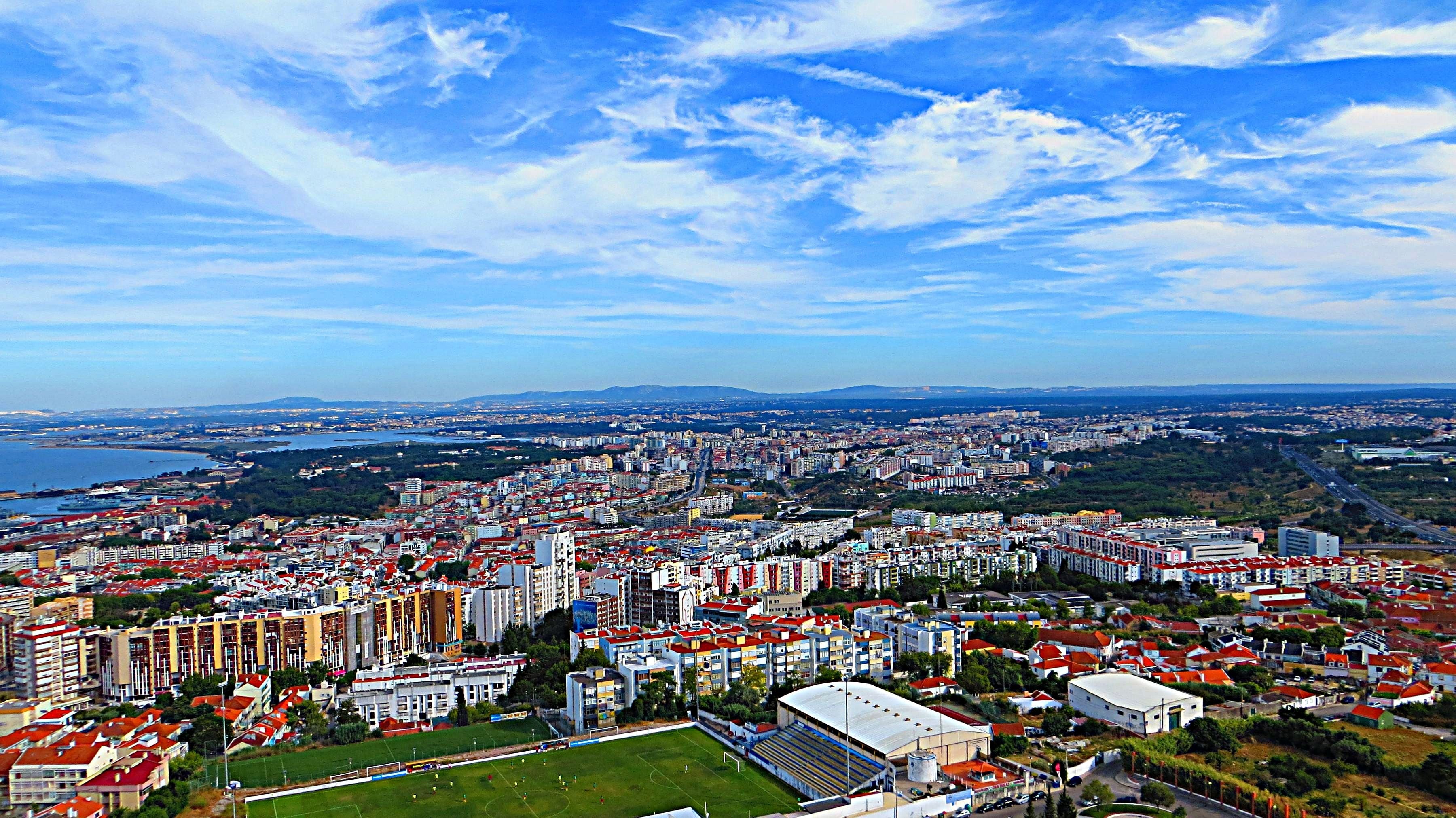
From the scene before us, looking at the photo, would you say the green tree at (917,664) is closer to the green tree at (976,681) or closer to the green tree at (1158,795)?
the green tree at (976,681)

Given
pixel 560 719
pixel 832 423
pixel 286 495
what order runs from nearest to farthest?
pixel 560 719, pixel 286 495, pixel 832 423

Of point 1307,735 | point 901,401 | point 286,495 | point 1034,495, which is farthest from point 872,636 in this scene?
point 901,401

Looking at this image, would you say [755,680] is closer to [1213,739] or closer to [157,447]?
[1213,739]

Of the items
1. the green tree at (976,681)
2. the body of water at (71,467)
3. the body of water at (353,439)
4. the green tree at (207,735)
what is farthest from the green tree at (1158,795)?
the body of water at (353,439)

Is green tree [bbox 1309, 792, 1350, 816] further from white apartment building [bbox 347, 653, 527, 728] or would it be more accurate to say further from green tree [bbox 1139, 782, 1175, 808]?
white apartment building [bbox 347, 653, 527, 728]

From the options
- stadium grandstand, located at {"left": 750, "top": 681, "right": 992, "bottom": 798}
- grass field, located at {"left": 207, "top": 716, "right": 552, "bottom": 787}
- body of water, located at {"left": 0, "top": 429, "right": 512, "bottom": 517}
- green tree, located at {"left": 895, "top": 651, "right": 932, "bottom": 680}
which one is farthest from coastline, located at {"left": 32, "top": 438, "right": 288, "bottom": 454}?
stadium grandstand, located at {"left": 750, "top": 681, "right": 992, "bottom": 798}

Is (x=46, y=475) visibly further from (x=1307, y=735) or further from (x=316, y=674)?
(x=1307, y=735)
